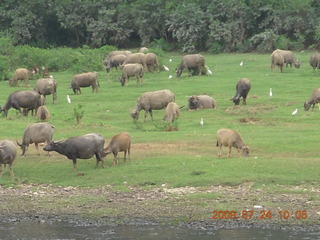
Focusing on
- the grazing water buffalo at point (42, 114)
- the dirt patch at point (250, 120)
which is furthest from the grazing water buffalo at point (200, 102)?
the grazing water buffalo at point (42, 114)

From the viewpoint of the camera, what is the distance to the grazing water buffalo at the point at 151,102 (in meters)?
32.2

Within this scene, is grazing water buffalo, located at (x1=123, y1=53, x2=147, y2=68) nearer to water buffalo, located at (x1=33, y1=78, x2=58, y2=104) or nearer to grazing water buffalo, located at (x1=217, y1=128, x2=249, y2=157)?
water buffalo, located at (x1=33, y1=78, x2=58, y2=104)

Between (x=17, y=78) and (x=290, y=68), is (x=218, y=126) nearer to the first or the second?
(x=17, y=78)

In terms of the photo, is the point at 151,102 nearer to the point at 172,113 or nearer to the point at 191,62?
the point at 172,113

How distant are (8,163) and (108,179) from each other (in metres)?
3.02

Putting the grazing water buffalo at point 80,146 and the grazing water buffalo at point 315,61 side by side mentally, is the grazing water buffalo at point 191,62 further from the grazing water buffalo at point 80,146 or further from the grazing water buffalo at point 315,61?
the grazing water buffalo at point 80,146

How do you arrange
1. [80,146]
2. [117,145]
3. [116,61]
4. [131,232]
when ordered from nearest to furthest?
[131,232], [80,146], [117,145], [116,61]

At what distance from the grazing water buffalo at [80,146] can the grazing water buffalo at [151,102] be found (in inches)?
367

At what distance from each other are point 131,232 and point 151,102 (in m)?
14.5

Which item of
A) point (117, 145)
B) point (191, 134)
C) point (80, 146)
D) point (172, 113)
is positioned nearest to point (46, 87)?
point (172, 113)

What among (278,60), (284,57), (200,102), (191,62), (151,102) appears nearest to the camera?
(151,102)

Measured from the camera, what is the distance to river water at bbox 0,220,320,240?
57.7ft

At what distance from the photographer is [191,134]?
27781 mm

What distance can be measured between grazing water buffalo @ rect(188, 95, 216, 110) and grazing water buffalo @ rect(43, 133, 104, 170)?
38.7 ft
